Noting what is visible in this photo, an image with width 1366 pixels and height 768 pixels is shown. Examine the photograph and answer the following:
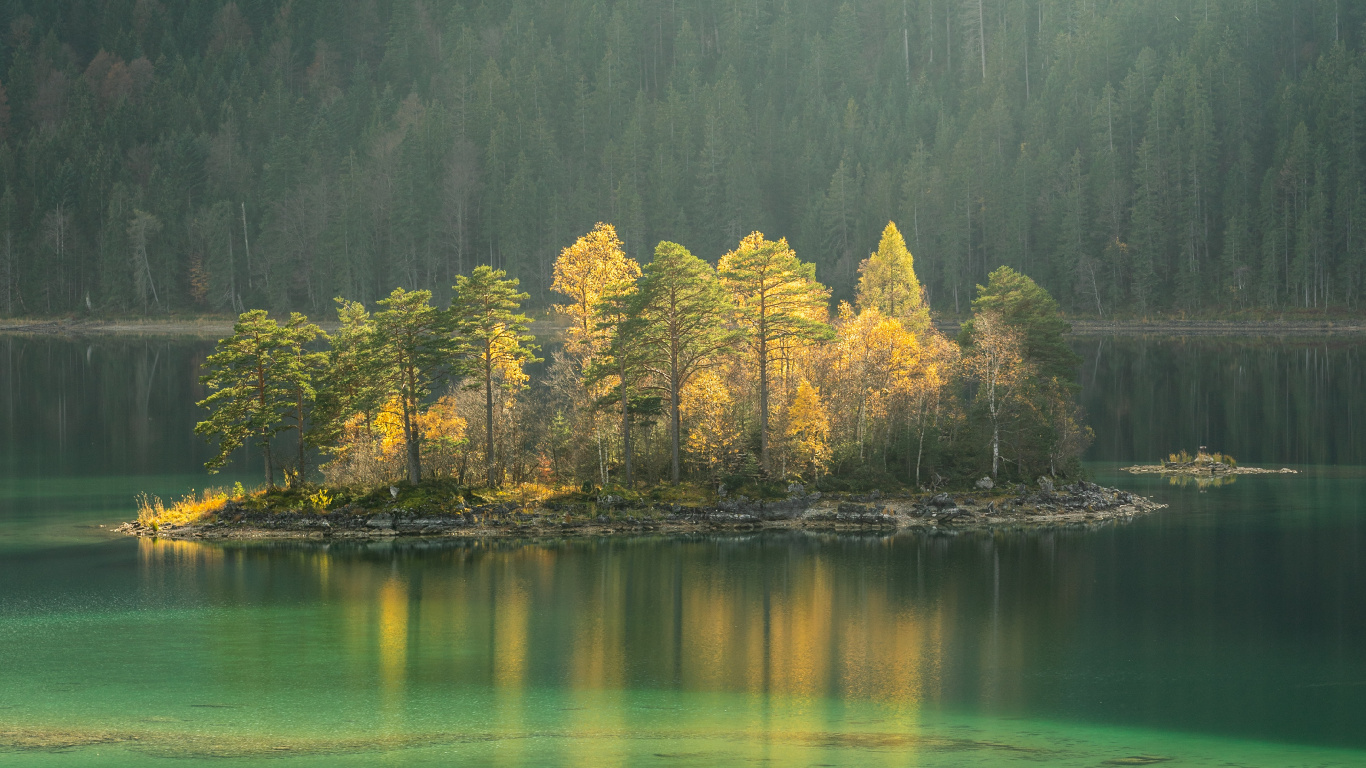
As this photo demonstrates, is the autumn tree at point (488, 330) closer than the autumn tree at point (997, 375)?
Yes

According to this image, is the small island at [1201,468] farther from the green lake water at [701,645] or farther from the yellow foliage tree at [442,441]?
the yellow foliage tree at [442,441]

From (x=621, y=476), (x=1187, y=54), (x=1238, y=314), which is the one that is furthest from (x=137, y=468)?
(x=1187, y=54)

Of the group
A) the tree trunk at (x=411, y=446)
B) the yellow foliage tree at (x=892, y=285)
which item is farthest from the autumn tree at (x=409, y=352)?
the yellow foliage tree at (x=892, y=285)

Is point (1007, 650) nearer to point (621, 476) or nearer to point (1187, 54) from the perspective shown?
point (621, 476)

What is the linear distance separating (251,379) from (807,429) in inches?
1011

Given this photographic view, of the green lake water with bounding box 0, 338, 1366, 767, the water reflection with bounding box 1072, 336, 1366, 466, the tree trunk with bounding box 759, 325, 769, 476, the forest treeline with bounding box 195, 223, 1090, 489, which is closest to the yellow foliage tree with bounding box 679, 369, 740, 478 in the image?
the forest treeline with bounding box 195, 223, 1090, 489

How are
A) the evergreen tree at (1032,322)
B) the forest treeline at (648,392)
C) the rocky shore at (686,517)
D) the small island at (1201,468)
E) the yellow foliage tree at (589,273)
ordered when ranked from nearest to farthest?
1. the rocky shore at (686,517)
2. the forest treeline at (648,392)
3. the yellow foliage tree at (589,273)
4. the evergreen tree at (1032,322)
5. the small island at (1201,468)

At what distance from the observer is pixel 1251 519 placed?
197ft

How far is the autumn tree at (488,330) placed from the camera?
5734 cm

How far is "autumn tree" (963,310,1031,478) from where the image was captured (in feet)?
207

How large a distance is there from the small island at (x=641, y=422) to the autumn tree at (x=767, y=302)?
14 cm

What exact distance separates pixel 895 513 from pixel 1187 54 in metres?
133

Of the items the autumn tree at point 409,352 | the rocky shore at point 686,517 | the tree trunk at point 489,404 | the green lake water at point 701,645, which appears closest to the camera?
the green lake water at point 701,645

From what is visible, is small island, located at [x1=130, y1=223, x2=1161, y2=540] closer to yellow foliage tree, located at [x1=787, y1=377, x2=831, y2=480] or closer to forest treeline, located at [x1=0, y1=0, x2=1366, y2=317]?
yellow foliage tree, located at [x1=787, y1=377, x2=831, y2=480]
